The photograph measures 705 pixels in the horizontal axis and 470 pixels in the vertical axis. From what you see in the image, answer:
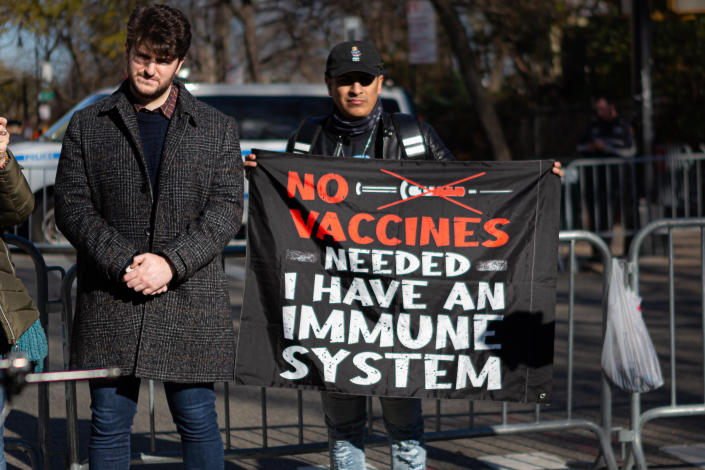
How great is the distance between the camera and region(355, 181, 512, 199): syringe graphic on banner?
374 cm

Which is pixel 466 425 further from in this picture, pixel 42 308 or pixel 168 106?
pixel 168 106

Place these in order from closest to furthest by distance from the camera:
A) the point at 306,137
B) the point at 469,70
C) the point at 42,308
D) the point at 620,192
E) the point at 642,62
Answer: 1. the point at 306,137
2. the point at 42,308
3. the point at 642,62
4. the point at 620,192
5. the point at 469,70

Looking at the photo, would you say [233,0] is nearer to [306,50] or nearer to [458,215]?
[306,50]

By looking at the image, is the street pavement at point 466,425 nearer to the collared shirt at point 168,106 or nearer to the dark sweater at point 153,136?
the dark sweater at point 153,136

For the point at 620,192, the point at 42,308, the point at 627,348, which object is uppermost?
the point at 620,192

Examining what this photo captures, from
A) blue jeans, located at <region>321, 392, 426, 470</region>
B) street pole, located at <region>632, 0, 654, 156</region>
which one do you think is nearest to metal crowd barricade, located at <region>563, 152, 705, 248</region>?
street pole, located at <region>632, 0, 654, 156</region>

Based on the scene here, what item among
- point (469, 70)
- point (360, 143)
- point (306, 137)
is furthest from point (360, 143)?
point (469, 70)

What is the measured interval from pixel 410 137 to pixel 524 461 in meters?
1.90

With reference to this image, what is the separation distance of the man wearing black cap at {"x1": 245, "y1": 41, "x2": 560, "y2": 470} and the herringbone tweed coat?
606 mm

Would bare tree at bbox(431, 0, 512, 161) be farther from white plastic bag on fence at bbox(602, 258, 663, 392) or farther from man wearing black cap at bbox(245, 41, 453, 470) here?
man wearing black cap at bbox(245, 41, 453, 470)

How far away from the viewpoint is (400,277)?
378 centimetres

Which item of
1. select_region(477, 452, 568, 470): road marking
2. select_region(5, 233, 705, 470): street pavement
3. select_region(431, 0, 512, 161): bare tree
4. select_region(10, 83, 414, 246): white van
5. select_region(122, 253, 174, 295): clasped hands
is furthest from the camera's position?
select_region(431, 0, 512, 161): bare tree

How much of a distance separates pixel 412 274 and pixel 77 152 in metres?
1.44

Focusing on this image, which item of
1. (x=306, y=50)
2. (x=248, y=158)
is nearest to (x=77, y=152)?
(x=248, y=158)
